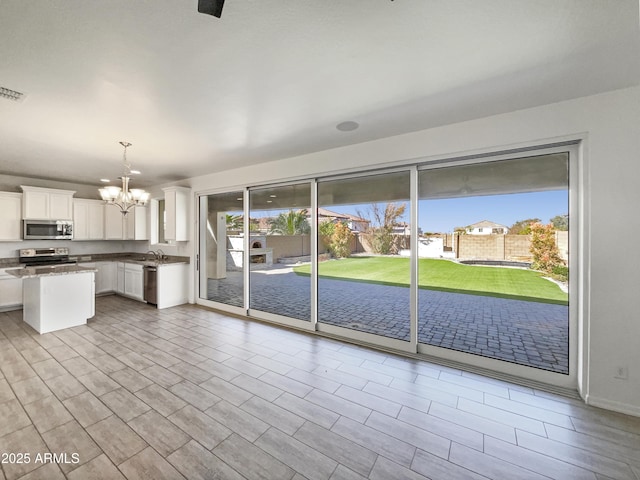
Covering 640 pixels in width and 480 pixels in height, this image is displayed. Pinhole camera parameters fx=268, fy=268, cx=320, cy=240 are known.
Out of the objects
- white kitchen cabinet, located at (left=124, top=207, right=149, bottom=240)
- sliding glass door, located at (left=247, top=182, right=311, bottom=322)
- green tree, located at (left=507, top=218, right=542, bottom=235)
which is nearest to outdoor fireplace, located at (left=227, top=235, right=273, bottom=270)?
sliding glass door, located at (left=247, top=182, right=311, bottom=322)

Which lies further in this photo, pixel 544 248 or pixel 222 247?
pixel 222 247

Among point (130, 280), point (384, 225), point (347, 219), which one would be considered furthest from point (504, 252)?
point (130, 280)

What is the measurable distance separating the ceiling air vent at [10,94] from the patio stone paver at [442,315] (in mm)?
3547

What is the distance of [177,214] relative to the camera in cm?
554

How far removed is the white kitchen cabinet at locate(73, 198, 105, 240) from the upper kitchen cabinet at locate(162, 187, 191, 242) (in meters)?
2.19

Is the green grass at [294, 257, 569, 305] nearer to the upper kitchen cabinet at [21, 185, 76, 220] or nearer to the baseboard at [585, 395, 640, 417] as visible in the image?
the baseboard at [585, 395, 640, 417]

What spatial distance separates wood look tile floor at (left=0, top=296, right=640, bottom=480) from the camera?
5.53 ft

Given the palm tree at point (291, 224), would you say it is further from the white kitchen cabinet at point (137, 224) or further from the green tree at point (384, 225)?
the white kitchen cabinet at point (137, 224)

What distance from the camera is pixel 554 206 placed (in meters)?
2.71

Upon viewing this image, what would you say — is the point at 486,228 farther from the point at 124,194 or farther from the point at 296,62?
the point at 124,194

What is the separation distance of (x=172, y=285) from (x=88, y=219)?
2856 millimetres

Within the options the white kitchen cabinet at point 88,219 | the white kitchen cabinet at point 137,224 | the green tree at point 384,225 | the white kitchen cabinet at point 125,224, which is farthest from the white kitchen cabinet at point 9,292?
the green tree at point 384,225

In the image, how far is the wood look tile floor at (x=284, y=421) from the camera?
169 centimetres

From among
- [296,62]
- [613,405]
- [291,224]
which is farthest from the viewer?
[291,224]
